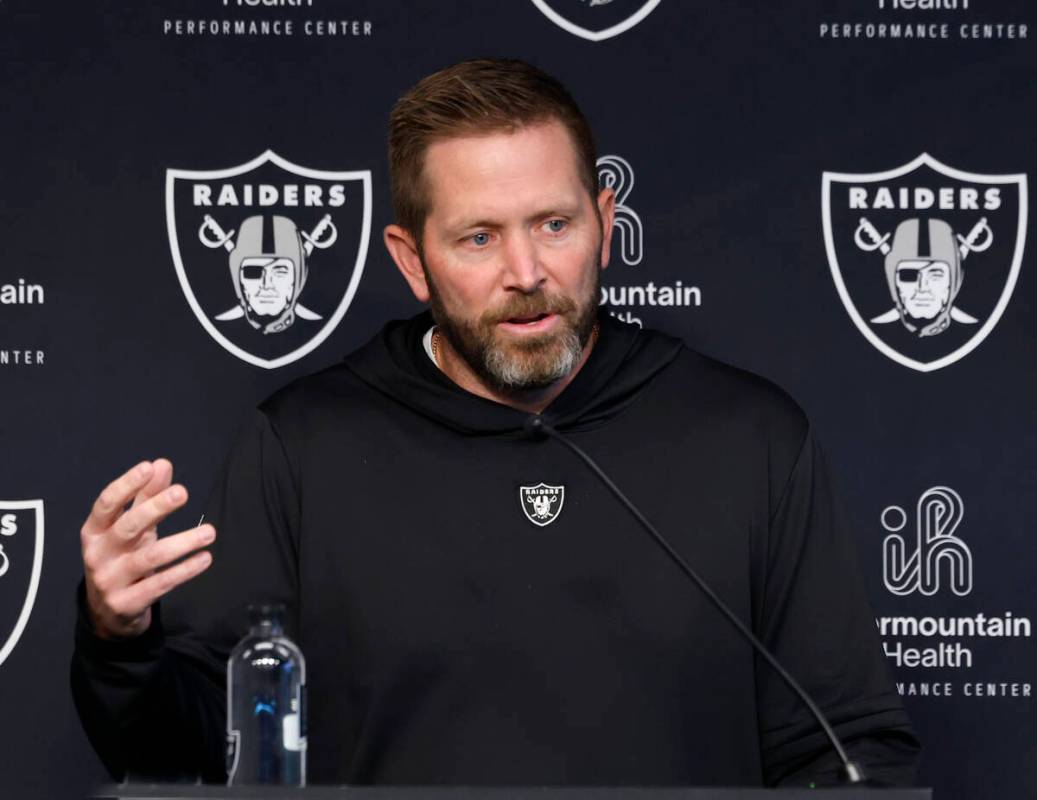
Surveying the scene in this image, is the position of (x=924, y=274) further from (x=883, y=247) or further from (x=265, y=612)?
(x=265, y=612)

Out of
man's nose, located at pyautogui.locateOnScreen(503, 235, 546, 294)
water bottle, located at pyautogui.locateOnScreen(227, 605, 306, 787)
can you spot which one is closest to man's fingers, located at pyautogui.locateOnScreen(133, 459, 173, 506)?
water bottle, located at pyautogui.locateOnScreen(227, 605, 306, 787)

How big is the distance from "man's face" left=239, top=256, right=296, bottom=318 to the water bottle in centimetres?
102

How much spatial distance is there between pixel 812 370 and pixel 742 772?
0.93 metres

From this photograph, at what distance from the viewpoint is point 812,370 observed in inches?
122

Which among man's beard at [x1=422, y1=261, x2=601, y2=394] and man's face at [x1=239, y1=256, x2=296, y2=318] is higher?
man's face at [x1=239, y1=256, x2=296, y2=318]

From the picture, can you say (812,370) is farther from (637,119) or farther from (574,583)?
(574,583)

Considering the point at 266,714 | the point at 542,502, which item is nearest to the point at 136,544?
the point at 266,714

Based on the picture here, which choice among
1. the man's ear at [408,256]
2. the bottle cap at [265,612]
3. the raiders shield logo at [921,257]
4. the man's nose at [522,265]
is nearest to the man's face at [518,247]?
the man's nose at [522,265]

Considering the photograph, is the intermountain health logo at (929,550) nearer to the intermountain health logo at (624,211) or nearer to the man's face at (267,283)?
the intermountain health logo at (624,211)

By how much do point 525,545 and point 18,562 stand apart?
1.17 metres

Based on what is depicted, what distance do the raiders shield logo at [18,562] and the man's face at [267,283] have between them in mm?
570

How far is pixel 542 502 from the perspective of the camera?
2457 mm

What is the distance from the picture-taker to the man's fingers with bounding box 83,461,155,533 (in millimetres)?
1726

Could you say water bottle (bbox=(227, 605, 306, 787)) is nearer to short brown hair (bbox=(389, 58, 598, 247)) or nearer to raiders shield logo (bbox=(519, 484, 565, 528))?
raiders shield logo (bbox=(519, 484, 565, 528))
